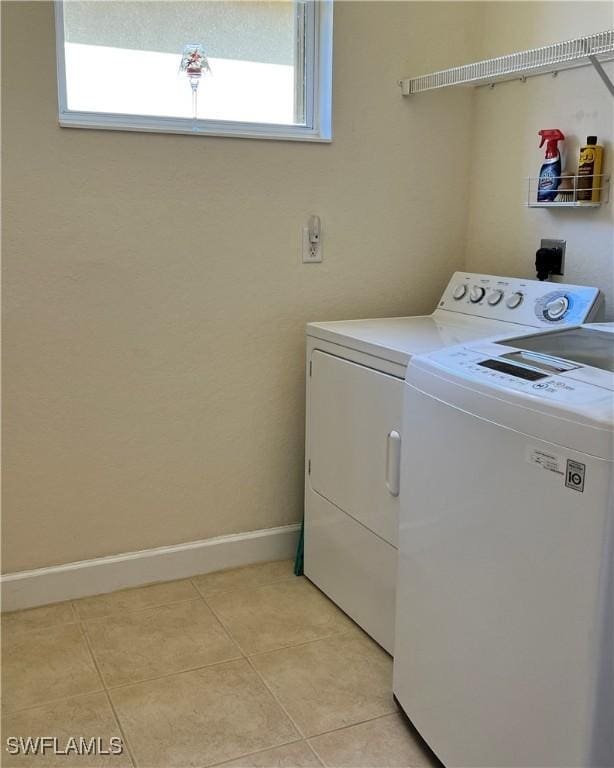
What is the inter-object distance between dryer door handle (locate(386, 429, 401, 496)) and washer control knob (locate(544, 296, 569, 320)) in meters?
0.62

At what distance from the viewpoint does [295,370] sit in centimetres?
264

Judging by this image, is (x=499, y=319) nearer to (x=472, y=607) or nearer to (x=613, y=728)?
(x=472, y=607)

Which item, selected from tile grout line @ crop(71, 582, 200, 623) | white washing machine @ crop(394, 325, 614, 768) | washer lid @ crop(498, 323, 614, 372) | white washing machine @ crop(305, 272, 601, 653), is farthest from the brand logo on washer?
tile grout line @ crop(71, 582, 200, 623)

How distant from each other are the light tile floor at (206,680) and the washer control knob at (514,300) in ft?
3.56

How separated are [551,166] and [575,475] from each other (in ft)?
4.61

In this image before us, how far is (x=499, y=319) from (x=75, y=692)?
161 centimetres

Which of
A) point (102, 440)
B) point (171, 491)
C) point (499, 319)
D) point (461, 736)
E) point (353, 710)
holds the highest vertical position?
point (499, 319)

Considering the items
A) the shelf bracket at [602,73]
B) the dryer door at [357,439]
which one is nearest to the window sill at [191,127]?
the dryer door at [357,439]

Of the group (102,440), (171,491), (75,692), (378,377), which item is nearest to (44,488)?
(102,440)

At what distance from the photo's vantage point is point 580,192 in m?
2.27

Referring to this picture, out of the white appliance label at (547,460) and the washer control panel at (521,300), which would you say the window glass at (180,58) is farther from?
the white appliance label at (547,460)

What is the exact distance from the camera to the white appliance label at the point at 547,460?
4.16 feet

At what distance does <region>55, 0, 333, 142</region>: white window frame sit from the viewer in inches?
89.4
